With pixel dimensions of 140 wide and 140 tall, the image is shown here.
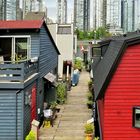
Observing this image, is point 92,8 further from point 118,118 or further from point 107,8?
point 118,118

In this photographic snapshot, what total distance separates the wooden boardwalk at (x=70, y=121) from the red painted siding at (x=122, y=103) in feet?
15.7

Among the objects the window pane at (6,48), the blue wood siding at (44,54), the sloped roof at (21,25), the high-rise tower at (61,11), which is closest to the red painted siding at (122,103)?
the sloped roof at (21,25)

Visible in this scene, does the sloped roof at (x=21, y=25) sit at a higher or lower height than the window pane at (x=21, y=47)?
higher

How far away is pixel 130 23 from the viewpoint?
135500 millimetres

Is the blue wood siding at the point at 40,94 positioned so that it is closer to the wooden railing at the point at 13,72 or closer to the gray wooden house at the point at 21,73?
the gray wooden house at the point at 21,73

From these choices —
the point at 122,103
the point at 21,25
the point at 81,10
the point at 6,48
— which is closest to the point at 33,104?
the point at 6,48

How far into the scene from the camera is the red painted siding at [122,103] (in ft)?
42.8

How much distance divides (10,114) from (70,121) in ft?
A: 21.3

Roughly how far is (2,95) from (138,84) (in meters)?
5.68

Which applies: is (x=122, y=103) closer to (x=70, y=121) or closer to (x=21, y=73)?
(x=21, y=73)

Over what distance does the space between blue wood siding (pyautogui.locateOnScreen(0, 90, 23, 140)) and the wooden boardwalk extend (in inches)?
100

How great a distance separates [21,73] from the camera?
51.3 feet

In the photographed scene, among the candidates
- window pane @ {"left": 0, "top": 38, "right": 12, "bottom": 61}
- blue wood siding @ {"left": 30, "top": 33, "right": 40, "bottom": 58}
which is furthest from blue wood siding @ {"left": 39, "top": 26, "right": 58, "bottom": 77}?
window pane @ {"left": 0, "top": 38, "right": 12, "bottom": 61}

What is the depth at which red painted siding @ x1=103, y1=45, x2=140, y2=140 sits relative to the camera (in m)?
13.0
